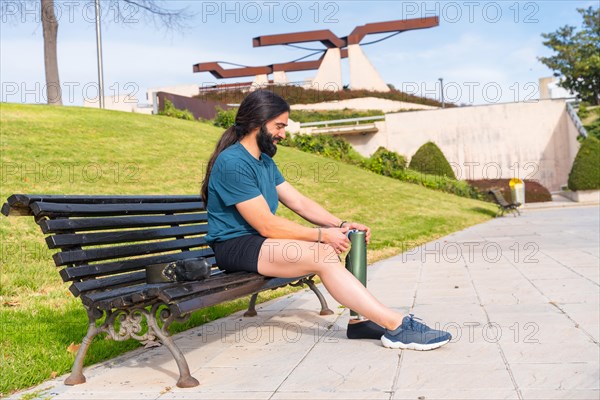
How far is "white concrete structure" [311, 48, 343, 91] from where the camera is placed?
50812 mm

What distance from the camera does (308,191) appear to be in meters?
18.5

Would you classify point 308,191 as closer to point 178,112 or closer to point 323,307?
point 178,112

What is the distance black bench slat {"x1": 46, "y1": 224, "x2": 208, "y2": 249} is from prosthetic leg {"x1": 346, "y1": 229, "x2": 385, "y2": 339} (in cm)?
133

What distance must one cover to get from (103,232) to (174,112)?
22.6m

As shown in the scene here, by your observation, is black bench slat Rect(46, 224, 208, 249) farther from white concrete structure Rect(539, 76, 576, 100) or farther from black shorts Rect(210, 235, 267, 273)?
white concrete structure Rect(539, 76, 576, 100)

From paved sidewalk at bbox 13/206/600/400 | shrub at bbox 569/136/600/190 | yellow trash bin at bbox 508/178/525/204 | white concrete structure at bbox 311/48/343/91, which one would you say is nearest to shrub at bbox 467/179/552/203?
shrub at bbox 569/136/600/190

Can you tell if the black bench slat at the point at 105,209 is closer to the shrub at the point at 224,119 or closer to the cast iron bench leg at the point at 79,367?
the cast iron bench leg at the point at 79,367

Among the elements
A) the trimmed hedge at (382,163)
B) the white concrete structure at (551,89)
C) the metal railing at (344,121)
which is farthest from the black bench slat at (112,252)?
the white concrete structure at (551,89)

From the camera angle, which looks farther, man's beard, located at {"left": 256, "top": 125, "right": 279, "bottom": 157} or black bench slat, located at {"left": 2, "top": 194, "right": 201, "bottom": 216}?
man's beard, located at {"left": 256, "top": 125, "right": 279, "bottom": 157}

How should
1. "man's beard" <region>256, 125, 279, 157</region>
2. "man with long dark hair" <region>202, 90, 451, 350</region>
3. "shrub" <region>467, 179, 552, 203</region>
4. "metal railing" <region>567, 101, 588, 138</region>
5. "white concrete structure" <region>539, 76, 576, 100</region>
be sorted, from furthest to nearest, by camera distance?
1. "white concrete structure" <region>539, 76, 576, 100</region>
2. "metal railing" <region>567, 101, 588, 138</region>
3. "shrub" <region>467, 179, 552, 203</region>
4. "man's beard" <region>256, 125, 279, 157</region>
5. "man with long dark hair" <region>202, 90, 451, 350</region>

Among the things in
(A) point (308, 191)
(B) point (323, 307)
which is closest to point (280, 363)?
(B) point (323, 307)

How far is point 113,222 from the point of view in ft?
14.8

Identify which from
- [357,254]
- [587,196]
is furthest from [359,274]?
[587,196]

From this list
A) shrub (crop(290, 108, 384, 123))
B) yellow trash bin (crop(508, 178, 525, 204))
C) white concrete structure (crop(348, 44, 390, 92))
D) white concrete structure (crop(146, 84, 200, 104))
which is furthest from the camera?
white concrete structure (crop(146, 84, 200, 104))
